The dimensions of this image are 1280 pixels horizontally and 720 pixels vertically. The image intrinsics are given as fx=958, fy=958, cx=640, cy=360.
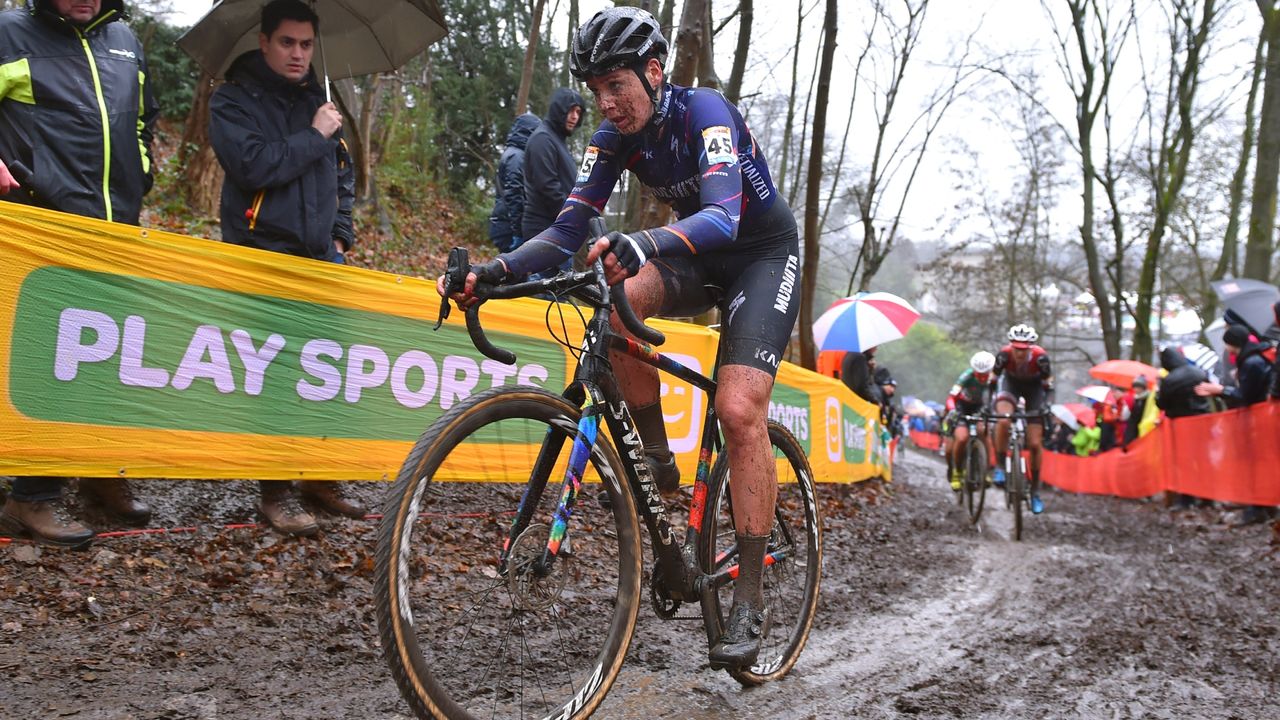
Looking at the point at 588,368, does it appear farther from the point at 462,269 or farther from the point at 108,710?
the point at 108,710

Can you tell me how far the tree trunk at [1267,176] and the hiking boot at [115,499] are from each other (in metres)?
17.8

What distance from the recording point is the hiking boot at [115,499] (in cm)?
478

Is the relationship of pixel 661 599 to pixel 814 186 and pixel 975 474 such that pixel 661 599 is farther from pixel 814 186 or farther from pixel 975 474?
pixel 814 186

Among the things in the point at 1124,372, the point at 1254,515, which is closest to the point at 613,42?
the point at 1254,515

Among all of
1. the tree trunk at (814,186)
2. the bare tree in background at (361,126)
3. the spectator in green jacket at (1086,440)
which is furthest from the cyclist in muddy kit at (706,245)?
the spectator in green jacket at (1086,440)

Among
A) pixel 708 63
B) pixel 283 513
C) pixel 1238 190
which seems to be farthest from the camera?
pixel 1238 190

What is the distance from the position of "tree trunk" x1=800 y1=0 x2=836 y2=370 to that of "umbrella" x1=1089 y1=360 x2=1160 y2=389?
24.7 feet

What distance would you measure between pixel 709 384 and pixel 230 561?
8.43 feet

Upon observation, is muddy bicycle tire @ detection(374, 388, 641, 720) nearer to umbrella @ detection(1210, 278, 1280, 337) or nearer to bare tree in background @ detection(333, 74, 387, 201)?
umbrella @ detection(1210, 278, 1280, 337)

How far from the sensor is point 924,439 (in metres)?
58.2

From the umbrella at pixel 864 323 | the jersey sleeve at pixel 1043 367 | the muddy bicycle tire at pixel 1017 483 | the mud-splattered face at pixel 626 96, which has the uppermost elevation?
Result: the mud-splattered face at pixel 626 96

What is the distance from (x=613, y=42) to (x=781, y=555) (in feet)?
7.33

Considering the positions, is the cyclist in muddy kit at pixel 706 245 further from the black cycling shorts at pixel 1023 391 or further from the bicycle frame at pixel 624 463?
the black cycling shorts at pixel 1023 391

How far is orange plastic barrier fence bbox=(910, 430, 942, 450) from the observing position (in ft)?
181
